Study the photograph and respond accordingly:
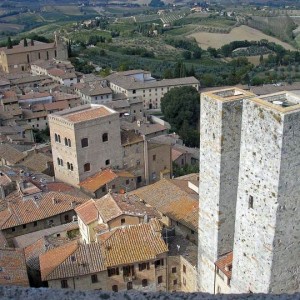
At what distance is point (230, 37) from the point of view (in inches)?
4604

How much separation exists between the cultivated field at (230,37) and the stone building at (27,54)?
4238cm

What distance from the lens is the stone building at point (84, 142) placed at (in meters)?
30.8

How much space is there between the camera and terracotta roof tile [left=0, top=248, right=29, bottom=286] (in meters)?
18.7

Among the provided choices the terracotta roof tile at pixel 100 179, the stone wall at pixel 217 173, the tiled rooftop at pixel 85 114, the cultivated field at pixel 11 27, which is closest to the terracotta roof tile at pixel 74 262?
the stone wall at pixel 217 173

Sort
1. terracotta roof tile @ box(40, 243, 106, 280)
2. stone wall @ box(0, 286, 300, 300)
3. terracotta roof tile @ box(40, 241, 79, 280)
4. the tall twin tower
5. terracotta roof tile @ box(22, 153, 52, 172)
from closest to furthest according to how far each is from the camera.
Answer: stone wall @ box(0, 286, 300, 300)
the tall twin tower
terracotta roof tile @ box(40, 243, 106, 280)
terracotta roof tile @ box(40, 241, 79, 280)
terracotta roof tile @ box(22, 153, 52, 172)

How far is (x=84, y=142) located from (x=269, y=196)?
18.4 metres

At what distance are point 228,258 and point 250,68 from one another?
73.5m

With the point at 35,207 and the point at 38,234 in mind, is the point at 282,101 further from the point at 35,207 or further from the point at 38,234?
the point at 35,207

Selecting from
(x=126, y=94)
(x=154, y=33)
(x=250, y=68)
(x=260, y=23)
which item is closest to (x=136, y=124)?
(x=126, y=94)

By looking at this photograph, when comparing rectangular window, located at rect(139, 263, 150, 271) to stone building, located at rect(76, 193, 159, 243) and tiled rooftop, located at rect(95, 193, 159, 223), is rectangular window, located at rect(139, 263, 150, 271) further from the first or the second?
tiled rooftop, located at rect(95, 193, 159, 223)

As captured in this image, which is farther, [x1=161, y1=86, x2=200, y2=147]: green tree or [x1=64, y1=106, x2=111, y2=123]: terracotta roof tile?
[x1=161, y1=86, x2=200, y2=147]: green tree

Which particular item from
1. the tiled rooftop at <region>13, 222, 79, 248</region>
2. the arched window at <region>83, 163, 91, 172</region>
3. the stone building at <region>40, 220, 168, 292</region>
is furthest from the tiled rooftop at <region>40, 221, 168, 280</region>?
the arched window at <region>83, 163, 91, 172</region>

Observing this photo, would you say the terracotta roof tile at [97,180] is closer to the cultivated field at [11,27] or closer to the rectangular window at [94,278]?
the rectangular window at [94,278]

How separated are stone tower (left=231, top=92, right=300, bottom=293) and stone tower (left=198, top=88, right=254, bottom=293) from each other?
144 centimetres
